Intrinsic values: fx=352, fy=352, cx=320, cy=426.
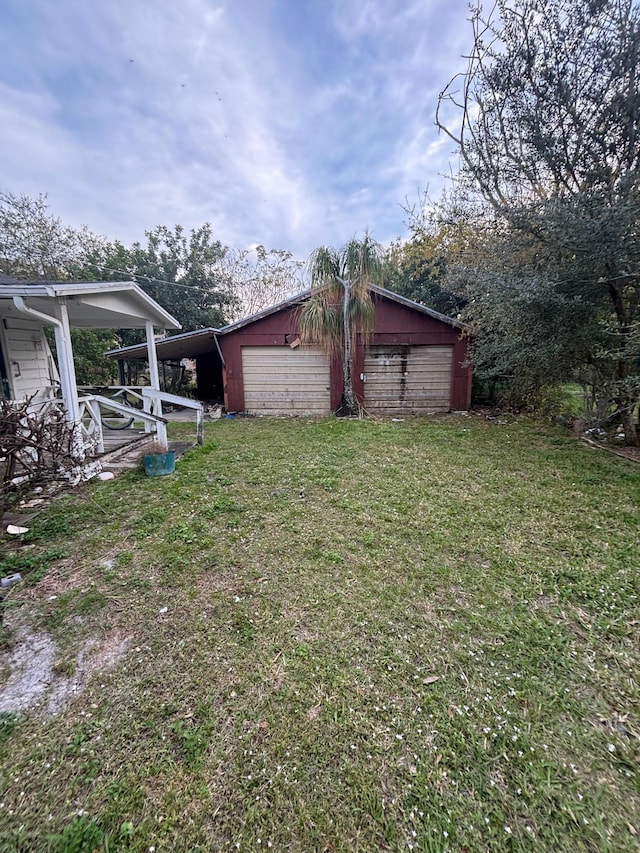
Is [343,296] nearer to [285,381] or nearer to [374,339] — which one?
[374,339]

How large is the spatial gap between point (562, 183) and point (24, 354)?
9.43 meters

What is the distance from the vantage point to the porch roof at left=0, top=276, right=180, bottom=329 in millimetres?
3738

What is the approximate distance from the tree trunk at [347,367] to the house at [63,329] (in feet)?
13.2

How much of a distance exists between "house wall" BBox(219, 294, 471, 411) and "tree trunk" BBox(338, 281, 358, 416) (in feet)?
1.28

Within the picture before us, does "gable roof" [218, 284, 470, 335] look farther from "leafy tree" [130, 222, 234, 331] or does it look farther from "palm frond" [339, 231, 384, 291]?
"leafy tree" [130, 222, 234, 331]

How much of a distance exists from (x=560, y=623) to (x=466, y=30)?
1047 cm

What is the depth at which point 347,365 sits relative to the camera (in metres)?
9.40

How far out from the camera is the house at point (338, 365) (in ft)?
32.1

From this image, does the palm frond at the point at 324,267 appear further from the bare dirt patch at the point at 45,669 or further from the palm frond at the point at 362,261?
the bare dirt patch at the point at 45,669

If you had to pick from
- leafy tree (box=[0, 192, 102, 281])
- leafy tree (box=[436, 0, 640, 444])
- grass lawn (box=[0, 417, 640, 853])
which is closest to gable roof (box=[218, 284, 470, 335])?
leafy tree (box=[436, 0, 640, 444])

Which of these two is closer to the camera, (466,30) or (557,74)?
(557,74)

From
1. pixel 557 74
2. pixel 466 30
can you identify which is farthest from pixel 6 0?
pixel 557 74

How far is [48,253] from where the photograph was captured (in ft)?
48.1

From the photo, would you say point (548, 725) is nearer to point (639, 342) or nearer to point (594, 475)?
point (594, 475)
